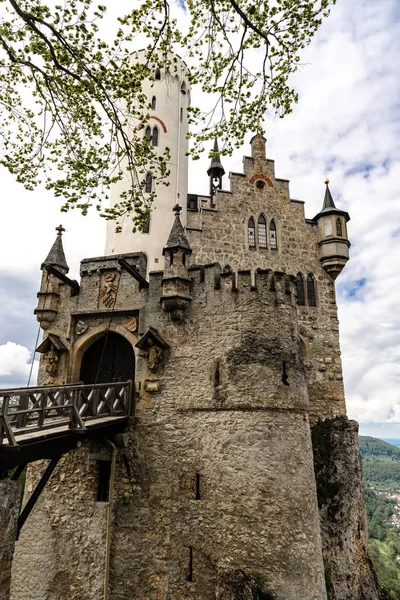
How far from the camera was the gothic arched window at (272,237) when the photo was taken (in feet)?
59.7

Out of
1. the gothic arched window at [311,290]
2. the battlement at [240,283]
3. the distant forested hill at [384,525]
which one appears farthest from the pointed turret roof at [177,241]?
the distant forested hill at [384,525]

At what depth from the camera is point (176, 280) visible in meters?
12.3

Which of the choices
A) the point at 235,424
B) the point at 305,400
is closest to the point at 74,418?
the point at 235,424

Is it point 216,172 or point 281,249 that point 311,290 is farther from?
point 216,172

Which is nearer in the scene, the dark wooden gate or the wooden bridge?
the wooden bridge

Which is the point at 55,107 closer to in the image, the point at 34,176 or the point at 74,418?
the point at 34,176

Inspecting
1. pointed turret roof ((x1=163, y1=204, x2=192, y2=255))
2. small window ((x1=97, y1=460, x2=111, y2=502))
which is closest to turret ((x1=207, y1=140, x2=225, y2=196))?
pointed turret roof ((x1=163, y1=204, x2=192, y2=255))

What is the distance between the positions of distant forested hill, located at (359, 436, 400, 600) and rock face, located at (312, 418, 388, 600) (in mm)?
4162

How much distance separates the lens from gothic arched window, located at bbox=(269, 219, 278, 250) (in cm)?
1820

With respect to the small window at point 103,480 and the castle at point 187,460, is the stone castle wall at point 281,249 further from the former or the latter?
the small window at point 103,480

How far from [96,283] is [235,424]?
6565 millimetres

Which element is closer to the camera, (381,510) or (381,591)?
(381,591)

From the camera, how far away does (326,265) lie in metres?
18.5

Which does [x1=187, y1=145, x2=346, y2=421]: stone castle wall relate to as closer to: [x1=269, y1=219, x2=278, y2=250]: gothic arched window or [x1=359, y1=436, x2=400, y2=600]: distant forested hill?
[x1=269, y1=219, x2=278, y2=250]: gothic arched window
